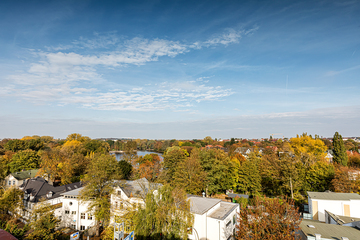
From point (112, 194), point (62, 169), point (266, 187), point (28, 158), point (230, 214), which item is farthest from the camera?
point (28, 158)

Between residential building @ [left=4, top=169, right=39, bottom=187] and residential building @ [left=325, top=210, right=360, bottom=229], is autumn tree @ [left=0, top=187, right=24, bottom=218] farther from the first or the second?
residential building @ [left=325, top=210, right=360, bottom=229]

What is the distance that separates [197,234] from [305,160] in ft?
109

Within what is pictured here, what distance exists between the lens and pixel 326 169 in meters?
33.5

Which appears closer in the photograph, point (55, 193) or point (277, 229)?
point (277, 229)

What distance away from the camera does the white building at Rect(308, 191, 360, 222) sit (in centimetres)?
2131

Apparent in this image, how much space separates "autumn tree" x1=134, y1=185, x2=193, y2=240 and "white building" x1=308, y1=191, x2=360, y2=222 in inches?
596

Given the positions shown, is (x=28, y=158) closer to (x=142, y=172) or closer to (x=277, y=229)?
(x=142, y=172)

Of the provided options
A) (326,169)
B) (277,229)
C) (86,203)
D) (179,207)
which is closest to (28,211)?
(86,203)

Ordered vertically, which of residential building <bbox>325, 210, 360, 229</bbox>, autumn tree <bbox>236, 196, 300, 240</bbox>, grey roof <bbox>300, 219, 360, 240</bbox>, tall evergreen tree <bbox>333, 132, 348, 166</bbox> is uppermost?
Result: tall evergreen tree <bbox>333, 132, 348, 166</bbox>

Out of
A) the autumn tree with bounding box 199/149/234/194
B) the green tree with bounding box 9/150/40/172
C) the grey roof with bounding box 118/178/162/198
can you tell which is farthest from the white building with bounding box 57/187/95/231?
the green tree with bounding box 9/150/40/172

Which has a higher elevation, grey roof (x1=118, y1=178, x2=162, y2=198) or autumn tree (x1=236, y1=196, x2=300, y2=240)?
autumn tree (x1=236, y1=196, x2=300, y2=240)

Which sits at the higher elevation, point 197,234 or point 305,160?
point 305,160

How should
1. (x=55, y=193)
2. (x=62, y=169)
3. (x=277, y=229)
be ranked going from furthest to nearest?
1. (x=62, y=169)
2. (x=55, y=193)
3. (x=277, y=229)

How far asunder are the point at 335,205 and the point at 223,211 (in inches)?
498
